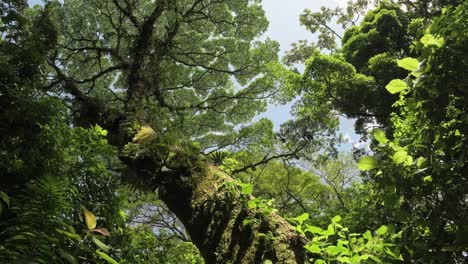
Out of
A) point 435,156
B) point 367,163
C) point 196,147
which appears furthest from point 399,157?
point 196,147

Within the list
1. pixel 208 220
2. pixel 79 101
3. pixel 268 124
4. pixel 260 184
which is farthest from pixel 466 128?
pixel 260 184

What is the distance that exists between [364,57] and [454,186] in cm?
1056

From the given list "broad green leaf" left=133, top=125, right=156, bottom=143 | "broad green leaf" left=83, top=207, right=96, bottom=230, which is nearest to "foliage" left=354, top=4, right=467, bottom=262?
"broad green leaf" left=83, top=207, right=96, bottom=230

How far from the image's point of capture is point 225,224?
2.93m

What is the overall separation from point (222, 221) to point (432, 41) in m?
1.84

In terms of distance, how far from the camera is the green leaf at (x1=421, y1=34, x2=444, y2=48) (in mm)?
1741

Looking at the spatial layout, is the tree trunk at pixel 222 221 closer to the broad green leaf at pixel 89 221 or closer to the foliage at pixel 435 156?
the foliage at pixel 435 156

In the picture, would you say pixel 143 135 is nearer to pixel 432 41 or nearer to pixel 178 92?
pixel 432 41

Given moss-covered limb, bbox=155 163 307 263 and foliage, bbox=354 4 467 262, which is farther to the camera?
moss-covered limb, bbox=155 163 307 263

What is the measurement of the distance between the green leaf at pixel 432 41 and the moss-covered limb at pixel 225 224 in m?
1.45

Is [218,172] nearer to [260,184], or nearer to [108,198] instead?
[108,198]

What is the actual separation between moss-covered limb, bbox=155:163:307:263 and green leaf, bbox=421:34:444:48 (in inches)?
57.2

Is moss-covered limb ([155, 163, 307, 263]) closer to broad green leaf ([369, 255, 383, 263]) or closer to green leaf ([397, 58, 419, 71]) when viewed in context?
broad green leaf ([369, 255, 383, 263])

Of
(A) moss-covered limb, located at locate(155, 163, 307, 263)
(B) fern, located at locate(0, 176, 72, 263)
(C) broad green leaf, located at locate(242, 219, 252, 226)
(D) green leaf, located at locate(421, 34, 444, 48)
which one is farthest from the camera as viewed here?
(C) broad green leaf, located at locate(242, 219, 252, 226)
